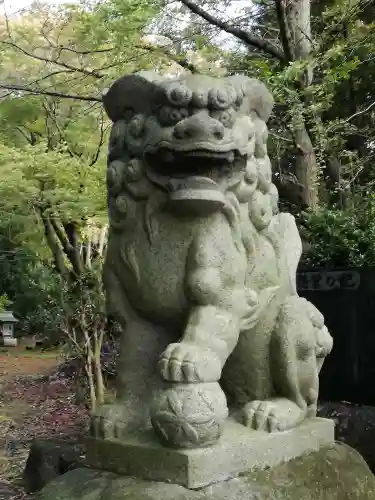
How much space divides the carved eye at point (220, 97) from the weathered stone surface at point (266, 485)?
1185mm

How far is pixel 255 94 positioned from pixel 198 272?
68 centimetres

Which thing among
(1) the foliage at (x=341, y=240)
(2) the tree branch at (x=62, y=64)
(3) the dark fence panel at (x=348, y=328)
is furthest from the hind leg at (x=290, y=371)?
(2) the tree branch at (x=62, y=64)

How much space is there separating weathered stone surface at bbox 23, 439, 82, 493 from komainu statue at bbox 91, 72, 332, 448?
3217 mm

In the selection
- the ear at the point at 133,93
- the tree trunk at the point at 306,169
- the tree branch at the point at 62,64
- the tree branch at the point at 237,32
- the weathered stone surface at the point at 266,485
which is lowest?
the weathered stone surface at the point at 266,485

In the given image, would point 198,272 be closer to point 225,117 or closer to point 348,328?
point 225,117

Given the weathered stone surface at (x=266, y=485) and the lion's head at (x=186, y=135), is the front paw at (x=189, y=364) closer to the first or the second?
the weathered stone surface at (x=266, y=485)

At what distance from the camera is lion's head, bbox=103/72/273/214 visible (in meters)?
2.16

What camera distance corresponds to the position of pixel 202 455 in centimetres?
204

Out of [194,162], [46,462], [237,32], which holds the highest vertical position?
[237,32]

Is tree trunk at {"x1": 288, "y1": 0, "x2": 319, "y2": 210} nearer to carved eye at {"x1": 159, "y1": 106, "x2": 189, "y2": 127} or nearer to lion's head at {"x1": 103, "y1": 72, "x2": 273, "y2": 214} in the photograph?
lion's head at {"x1": 103, "y1": 72, "x2": 273, "y2": 214}

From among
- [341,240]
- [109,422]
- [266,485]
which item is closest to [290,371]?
[266,485]

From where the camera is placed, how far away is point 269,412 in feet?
7.72

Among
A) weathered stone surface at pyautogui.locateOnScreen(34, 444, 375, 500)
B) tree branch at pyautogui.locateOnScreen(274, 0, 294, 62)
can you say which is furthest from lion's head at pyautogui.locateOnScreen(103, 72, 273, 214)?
tree branch at pyautogui.locateOnScreen(274, 0, 294, 62)

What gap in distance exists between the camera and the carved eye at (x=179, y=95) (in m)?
2.18
